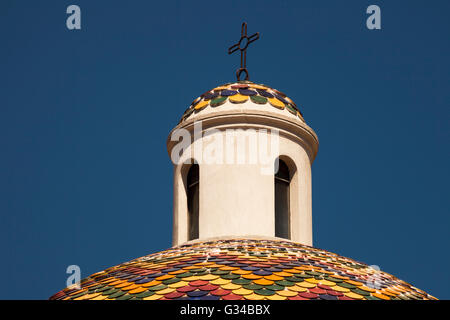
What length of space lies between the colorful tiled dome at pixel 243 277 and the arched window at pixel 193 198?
6.15 ft

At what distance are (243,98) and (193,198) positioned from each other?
209 cm

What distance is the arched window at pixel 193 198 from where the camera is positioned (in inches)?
835

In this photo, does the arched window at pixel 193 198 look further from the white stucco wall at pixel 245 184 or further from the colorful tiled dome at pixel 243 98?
the colorful tiled dome at pixel 243 98

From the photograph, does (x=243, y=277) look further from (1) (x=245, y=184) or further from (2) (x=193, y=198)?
(2) (x=193, y=198)

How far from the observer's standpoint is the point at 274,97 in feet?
71.5

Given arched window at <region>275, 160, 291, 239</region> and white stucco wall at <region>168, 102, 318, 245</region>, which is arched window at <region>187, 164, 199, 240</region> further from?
arched window at <region>275, 160, 291, 239</region>

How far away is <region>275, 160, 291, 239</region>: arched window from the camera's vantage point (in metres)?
21.1

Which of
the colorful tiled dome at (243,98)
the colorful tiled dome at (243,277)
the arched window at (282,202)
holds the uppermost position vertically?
the colorful tiled dome at (243,98)

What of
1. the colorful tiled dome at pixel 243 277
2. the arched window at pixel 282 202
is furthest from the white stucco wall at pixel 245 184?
the colorful tiled dome at pixel 243 277

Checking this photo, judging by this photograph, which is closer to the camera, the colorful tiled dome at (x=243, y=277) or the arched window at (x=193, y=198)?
the colorful tiled dome at (x=243, y=277)

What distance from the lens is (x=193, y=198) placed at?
846 inches

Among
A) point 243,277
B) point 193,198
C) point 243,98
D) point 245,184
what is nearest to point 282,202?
point 245,184
